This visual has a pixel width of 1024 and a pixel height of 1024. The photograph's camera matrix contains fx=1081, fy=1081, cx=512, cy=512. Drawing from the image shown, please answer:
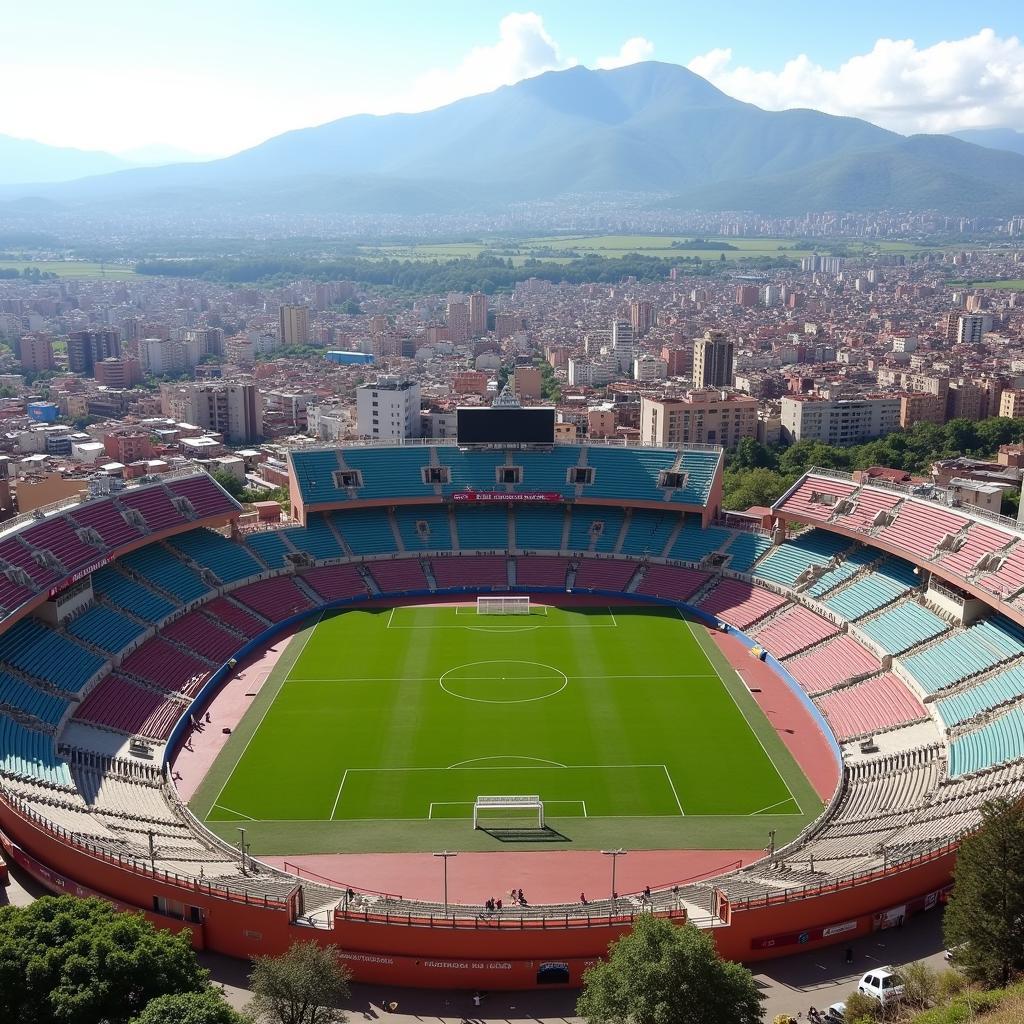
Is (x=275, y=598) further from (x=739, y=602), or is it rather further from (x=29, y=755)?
(x=739, y=602)

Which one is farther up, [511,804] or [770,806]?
[511,804]

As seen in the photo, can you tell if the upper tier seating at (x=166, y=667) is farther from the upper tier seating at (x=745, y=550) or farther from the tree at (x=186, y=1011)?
the upper tier seating at (x=745, y=550)

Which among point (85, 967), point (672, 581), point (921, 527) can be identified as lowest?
point (672, 581)

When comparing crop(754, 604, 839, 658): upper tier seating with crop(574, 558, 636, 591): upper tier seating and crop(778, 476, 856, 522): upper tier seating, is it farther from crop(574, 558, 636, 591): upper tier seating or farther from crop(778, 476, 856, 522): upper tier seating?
crop(574, 558, 636, 591): upper tier seating

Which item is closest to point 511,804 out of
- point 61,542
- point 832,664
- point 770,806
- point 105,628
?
point 770,806

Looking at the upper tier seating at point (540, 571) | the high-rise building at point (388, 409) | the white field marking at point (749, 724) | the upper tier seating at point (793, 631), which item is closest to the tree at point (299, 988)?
the white field marking at point (749, 724)

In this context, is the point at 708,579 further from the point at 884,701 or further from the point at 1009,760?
the point at 1009,760
